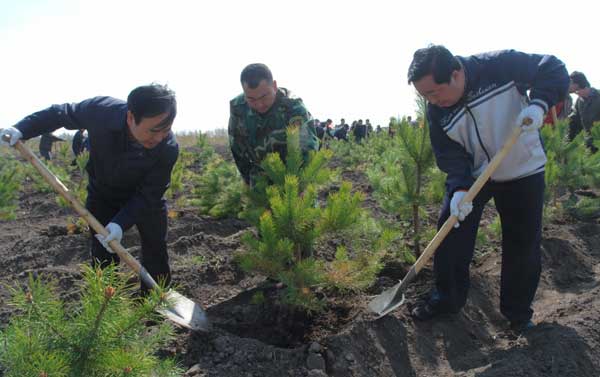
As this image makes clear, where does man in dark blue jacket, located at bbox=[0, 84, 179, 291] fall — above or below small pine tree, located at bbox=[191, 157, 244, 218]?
above

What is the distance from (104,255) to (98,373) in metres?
1.68

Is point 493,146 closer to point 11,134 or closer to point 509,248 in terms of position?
point 509,248

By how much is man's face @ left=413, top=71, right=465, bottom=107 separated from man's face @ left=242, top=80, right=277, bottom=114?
3.73ft

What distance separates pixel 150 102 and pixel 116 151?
62 centimetres

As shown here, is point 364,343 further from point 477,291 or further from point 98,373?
point 98,373

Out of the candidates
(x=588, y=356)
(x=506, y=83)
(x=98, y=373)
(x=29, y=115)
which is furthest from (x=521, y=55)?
(x=29, y=115)

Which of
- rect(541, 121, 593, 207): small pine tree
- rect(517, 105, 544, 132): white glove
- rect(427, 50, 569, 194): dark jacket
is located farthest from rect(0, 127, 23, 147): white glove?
rect(541, 121, 593, 207): small pine tree

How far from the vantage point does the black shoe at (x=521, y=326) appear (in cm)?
304

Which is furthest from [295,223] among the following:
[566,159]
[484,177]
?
[566,159]

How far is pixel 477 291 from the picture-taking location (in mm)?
3678

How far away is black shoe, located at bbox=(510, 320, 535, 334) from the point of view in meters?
3.04

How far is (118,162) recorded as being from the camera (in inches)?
117

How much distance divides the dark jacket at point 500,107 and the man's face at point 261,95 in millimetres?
1167

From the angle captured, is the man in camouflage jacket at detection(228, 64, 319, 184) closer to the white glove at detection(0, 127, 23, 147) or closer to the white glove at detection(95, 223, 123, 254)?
the white glove at detection(95, 223, 123, 254)
